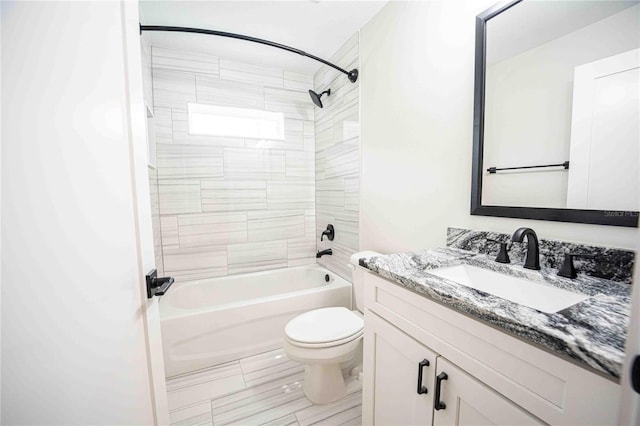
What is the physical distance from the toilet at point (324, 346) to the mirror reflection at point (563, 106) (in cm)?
102

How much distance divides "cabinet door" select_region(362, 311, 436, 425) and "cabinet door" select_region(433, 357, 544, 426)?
4 cm

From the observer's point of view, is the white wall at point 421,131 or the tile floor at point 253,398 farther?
the tile floor at point 253,398

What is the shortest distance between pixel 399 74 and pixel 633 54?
3.30ft

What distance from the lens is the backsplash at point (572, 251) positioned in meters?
0.72

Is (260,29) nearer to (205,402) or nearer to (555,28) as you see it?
(555,28)

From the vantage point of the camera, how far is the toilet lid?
134 centimetres

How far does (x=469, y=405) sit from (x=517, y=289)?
0.43 meters

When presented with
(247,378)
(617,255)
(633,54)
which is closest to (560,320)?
(617,255)

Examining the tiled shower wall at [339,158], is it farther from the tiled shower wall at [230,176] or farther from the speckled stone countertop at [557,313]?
the speckled stone countertop at [557,313]

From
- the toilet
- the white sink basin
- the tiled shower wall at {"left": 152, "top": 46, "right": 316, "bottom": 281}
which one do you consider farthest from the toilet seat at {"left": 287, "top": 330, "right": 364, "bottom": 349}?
the tiled shower wall at {"left": 152, "top": 46, "right": 316, "bottom": 281}

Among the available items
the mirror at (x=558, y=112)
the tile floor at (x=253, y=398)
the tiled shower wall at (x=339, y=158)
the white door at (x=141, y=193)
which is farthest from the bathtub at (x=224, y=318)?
the mirror at (x=558, y=112)

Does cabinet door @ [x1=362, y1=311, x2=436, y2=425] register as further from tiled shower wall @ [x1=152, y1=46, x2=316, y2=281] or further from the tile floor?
tiled shower wall @ [x1=152, y1=46, x2=316, y2=281]

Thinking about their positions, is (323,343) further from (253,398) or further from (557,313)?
(557,313)

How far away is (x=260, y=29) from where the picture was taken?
6.23 feet
